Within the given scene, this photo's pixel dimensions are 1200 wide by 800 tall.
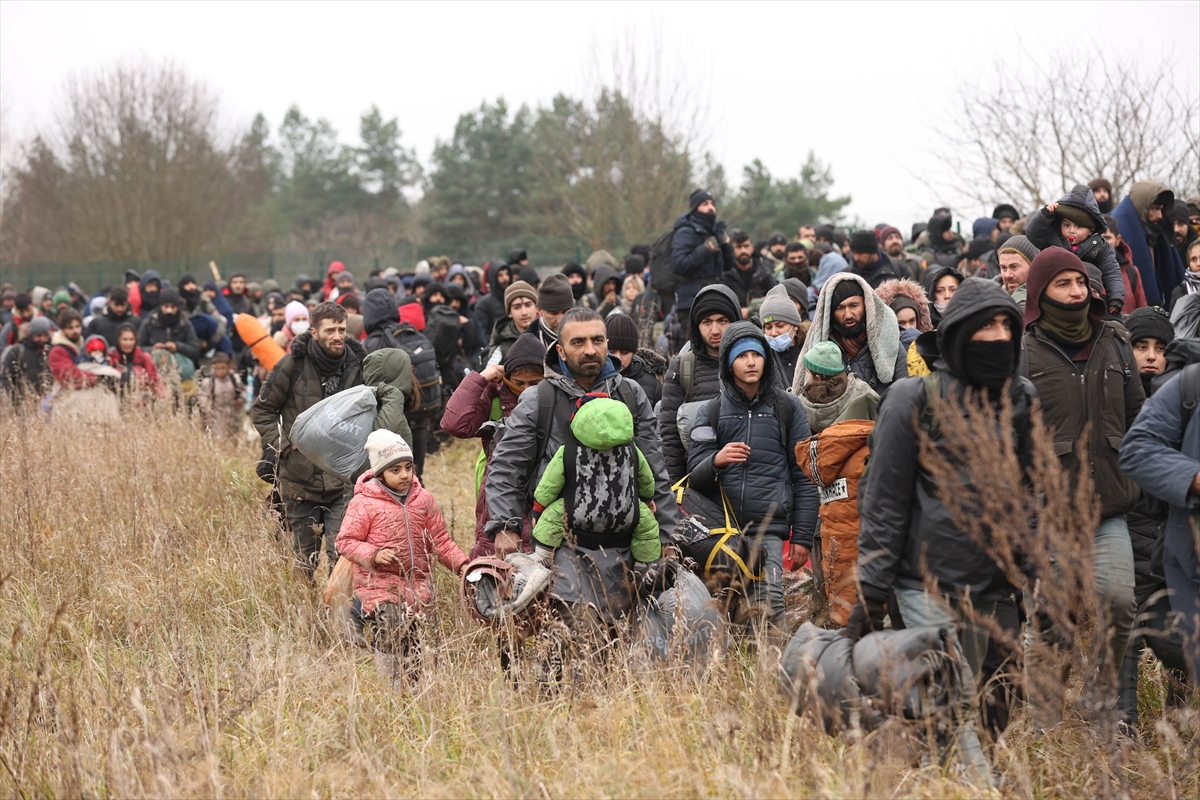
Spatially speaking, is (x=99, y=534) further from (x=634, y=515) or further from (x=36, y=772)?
(x=634, y=515)

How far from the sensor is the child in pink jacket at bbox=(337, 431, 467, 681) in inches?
206

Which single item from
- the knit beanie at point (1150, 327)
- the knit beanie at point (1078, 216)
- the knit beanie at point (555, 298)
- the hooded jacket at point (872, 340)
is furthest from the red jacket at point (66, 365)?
the knit beanie at point (1150, 327)

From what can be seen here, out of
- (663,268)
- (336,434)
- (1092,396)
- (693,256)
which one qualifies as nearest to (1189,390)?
(1092,396)

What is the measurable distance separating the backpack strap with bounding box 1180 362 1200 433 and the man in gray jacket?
212cm

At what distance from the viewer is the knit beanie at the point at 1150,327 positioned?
17.9ft

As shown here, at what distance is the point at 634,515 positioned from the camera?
486 cm

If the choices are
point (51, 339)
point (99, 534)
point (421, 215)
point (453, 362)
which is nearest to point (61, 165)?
point (421, 215)

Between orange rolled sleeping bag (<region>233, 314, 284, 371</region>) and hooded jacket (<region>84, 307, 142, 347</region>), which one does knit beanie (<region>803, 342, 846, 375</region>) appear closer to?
orange rolled sleeping bag (<region>233, 314, 284, 371</region>)

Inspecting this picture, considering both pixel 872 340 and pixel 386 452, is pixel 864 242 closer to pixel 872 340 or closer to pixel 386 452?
pixel 872 340

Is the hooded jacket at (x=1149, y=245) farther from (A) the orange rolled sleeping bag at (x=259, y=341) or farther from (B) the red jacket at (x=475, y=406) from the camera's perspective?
(A) the orange rolled sleeping bag at (x=259, y=341)

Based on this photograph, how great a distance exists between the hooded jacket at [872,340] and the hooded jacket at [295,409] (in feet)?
9.45

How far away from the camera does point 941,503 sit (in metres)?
3.82

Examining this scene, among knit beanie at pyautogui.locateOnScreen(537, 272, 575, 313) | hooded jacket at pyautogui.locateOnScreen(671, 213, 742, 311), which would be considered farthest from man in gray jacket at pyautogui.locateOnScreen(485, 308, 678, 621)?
hooded jacket at pyautogui.locateOnScreen(671, 213, 742, 311)

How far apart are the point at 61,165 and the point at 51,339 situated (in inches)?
1219
